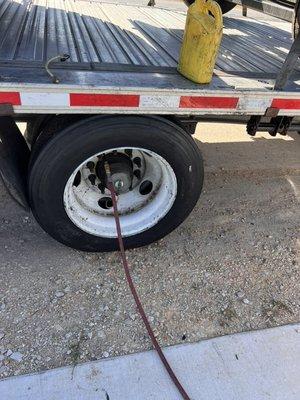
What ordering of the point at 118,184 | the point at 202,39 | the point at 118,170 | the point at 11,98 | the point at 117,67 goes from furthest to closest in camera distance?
the point at 118,184 < the point at 118,170 < the point at 117,67 < the point at 202,39 < the point at 11,98

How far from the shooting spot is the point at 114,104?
242 centimetres

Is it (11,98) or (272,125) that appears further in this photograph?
(272,125)

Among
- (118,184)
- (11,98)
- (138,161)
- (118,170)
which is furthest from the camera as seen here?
(138,161)

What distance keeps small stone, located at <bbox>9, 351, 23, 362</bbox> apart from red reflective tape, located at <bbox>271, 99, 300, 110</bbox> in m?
2.22

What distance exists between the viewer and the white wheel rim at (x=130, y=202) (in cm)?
298

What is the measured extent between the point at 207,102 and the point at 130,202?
104cm

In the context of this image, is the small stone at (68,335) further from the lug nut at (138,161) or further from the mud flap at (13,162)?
the lug nut at (138,161)

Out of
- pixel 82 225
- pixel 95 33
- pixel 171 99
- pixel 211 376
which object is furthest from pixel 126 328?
pixel 95 33

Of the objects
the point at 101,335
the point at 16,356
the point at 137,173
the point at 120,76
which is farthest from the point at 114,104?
the point at 16,356

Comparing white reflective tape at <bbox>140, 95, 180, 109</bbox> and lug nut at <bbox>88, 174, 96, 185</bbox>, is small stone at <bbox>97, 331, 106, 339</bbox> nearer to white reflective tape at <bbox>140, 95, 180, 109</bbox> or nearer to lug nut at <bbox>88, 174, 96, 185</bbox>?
lug nut at <bbox>88, 174, 96, 185</bbox>

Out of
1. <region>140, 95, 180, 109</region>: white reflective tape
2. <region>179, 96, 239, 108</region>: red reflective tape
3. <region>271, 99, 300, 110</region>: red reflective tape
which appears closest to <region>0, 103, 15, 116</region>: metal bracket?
<region>140, 95, 180, 109</region>: white reflective tape

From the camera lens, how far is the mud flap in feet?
8.76

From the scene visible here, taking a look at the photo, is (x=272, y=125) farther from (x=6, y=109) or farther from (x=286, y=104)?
(x=6, y=109)

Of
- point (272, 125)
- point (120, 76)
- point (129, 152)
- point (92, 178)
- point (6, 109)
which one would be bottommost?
point (92, 178)
